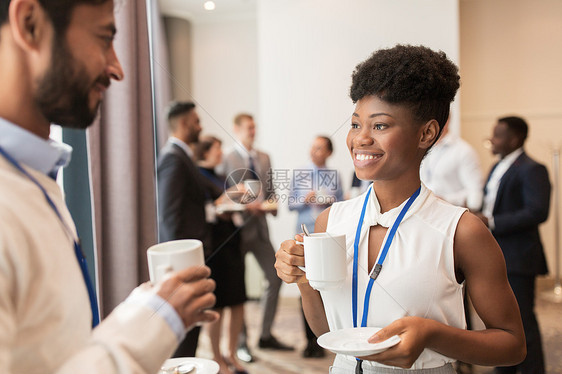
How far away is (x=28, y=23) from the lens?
47cm

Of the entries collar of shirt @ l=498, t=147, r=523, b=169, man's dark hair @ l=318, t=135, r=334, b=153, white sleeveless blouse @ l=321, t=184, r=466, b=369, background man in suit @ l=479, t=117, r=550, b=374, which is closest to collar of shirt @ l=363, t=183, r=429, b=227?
white sleeveless blouse @ l=321, t=184, r=466, b=369

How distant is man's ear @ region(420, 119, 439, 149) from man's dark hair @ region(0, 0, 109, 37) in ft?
1.77

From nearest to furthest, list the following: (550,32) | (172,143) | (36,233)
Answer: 1. (36,233)
2. (172,143)
3. (550,32)

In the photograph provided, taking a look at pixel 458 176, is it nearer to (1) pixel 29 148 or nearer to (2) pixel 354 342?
(2) pixel 354 342

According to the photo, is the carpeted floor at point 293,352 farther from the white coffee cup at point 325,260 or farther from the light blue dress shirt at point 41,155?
the light blue dress shirt at point 41,155

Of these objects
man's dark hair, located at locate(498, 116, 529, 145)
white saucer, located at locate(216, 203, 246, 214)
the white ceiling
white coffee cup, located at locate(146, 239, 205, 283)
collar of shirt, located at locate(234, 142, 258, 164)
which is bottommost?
white coffee cup, located at locate(146, 239, 205, 283)

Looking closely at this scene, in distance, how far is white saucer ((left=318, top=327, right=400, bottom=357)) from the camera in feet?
2.20

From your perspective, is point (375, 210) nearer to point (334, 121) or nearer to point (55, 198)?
point (334, 121)

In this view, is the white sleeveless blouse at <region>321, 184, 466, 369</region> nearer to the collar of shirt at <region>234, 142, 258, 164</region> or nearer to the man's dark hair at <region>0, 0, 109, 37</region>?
the collar of shirt at <region>234, 142, 258, 164</region>

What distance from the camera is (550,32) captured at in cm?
296

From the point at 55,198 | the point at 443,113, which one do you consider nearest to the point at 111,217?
the point at 55,198

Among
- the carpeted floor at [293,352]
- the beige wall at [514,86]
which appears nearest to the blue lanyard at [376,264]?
the carpeted floor at [293,352]

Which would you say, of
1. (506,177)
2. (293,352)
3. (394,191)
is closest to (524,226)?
(506,177)

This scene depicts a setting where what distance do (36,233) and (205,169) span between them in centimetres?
34
